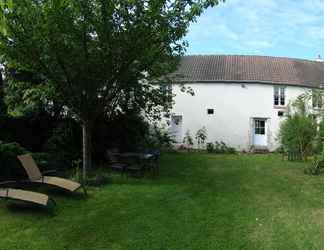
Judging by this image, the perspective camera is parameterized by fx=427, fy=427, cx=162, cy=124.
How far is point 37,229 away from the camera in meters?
7.69

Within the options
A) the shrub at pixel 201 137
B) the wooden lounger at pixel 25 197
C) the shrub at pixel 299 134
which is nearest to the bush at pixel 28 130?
the wooden lounger at pixel 25 197

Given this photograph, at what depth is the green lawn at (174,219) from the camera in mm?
7227

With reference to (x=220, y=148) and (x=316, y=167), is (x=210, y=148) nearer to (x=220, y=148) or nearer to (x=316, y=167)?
(x=220, y=148)

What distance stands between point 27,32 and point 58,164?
4871 millimetres

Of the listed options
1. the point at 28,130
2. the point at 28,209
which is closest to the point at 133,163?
the point at 28,130

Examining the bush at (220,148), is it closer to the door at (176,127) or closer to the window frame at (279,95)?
the door at (176,127)

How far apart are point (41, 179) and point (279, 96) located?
25187mm

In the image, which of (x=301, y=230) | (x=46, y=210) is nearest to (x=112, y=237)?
(x=46, y=210)

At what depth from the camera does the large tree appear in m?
10.9

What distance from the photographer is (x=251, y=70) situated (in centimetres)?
3350

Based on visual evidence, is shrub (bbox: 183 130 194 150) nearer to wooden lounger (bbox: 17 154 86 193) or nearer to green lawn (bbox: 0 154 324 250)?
green lawn (bbox: 0 154 324 250)

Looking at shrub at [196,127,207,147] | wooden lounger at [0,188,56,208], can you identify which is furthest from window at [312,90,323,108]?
shrub at [196,127,207,147]

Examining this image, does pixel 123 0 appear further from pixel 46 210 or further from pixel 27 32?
pixel 46 210

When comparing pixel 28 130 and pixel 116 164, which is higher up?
pixel 28 130
